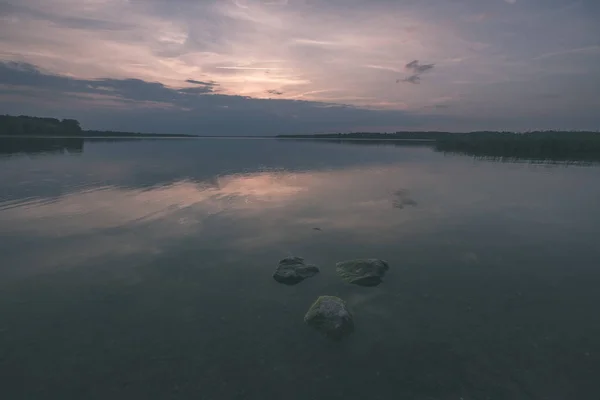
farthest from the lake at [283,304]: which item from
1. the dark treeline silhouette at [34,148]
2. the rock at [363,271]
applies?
the dark treeline silhouette at [34,148]

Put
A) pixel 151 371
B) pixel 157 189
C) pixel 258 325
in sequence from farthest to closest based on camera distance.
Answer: pixel 157 189, pixel 258 325, pixel 151 371

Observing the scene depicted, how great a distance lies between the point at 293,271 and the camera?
48.3 feet

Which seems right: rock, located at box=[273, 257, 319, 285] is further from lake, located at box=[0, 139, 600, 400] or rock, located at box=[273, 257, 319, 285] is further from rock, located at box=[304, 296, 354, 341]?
rock, located at box=[304, 296, 354, 341]

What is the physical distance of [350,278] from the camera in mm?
14422

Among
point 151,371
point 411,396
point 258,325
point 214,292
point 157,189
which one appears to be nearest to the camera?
point 411,396

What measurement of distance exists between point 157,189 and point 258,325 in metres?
26.8

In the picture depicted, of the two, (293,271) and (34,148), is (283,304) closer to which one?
(293,271)

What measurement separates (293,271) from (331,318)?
13.4 ft

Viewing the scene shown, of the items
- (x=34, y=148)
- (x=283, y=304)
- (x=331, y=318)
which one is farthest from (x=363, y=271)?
(x=34, y=148)

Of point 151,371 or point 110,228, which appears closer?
point 151,371

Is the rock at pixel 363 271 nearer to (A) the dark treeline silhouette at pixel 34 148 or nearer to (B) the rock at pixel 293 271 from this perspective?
(B) the rock at pixel 293 271

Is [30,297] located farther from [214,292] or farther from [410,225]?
[410,225]

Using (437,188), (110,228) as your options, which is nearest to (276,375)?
(110,228)

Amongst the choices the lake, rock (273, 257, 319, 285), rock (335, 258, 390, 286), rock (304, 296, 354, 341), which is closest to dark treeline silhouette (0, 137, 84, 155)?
the lake
